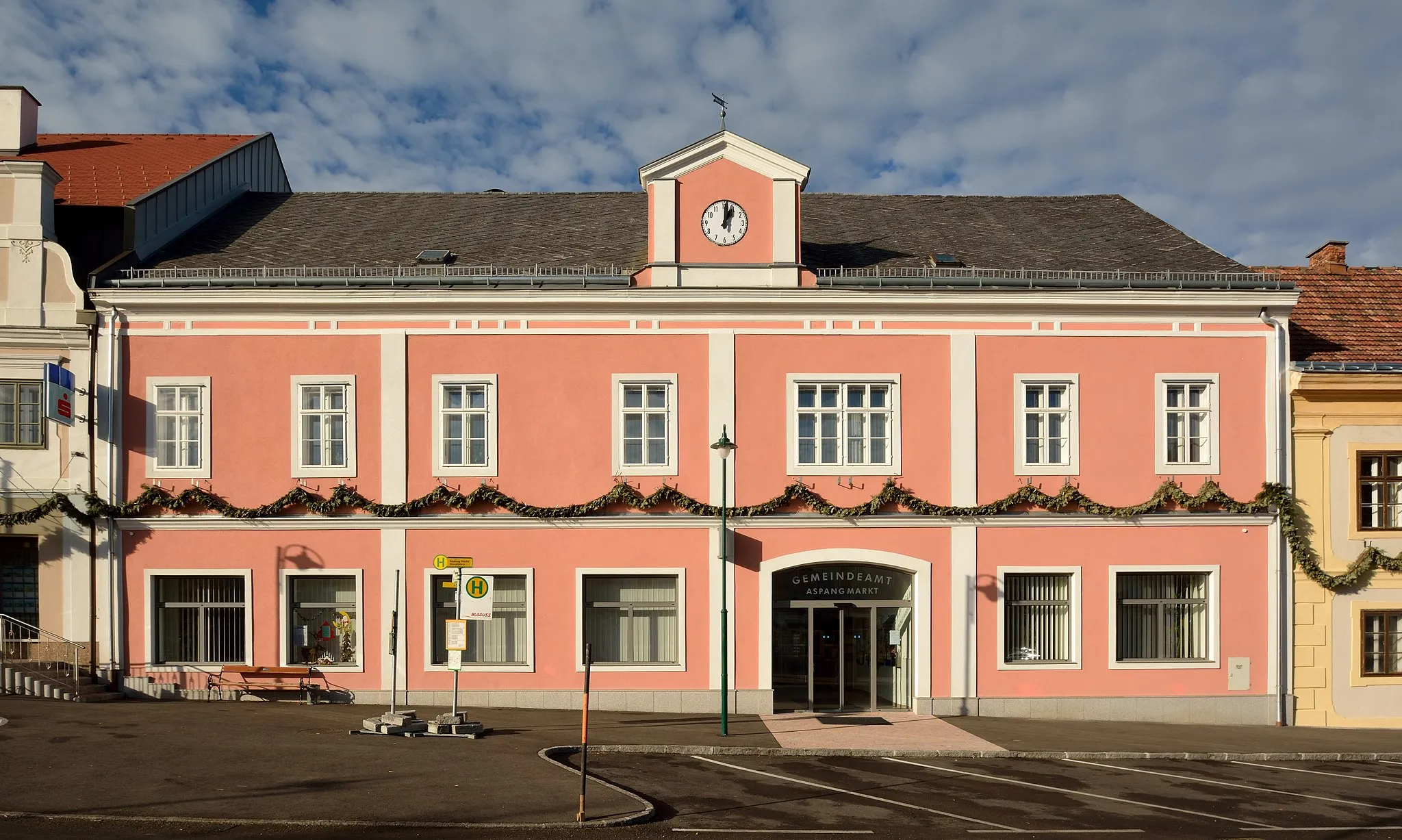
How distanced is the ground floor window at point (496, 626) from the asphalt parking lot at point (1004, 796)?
4.85 meters

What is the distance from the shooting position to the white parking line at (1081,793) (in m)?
12.8

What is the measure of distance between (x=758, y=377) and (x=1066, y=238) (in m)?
8.50

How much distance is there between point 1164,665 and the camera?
19.8 meters

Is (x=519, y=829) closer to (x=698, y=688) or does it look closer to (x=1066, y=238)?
(x=698, y=688)

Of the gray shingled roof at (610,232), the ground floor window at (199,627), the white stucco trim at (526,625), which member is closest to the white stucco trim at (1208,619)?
the gray shingled roof at (610,232)

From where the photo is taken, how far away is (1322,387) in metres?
20.1

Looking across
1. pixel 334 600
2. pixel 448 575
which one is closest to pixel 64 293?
pixel 334 600

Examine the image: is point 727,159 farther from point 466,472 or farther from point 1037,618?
point 1037,618

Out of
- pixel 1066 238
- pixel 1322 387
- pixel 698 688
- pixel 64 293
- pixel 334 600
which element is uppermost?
pixel 1066 238

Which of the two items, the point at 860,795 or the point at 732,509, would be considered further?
the point at 732,509

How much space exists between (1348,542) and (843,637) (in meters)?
10.1

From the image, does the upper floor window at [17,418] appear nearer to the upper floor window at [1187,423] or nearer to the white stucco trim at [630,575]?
the white stucco trim at [630,575]

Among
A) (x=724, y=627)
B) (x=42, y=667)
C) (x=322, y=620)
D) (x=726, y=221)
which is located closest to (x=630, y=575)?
(x=724, y=627)

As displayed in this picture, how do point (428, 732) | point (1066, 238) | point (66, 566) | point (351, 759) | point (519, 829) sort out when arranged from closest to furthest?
point (519, 829), point (351, 759), point (428, 732), point (66, 566), point (1066, 238)
